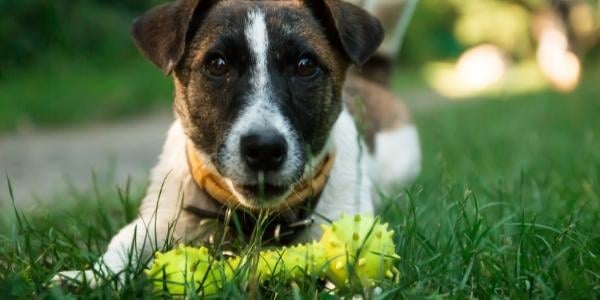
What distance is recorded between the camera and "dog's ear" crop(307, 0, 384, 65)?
3.66 m

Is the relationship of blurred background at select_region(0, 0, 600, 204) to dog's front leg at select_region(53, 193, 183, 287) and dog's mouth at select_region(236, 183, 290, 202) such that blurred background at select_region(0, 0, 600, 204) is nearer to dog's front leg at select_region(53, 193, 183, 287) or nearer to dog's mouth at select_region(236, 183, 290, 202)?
dog's front leg at select_region(53, 193, 183, 287)

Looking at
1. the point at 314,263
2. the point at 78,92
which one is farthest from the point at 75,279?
the point at 78,92

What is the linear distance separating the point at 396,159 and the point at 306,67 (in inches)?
93.2

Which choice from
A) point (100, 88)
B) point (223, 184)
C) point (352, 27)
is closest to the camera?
point (223, 184)

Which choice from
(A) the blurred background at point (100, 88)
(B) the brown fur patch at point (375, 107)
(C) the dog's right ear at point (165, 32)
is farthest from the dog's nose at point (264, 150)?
(A) the blurred background at point (100, 88)

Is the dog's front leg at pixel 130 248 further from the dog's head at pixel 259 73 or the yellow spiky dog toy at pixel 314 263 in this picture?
the dog's head at pixel 259 73

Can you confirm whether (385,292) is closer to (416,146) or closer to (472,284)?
(472,284)

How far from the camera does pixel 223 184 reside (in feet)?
11.3

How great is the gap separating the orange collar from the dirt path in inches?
117

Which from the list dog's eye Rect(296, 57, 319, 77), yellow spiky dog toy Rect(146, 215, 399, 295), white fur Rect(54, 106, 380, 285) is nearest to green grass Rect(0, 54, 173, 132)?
white fur Rect(54, 106, 380, 285)

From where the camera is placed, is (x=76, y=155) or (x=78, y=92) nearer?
(x=76, y=155)

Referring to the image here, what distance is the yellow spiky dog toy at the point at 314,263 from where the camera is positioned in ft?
8.89

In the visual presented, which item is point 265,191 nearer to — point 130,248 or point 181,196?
point 181,196

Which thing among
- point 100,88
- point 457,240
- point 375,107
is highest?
point 457,240
